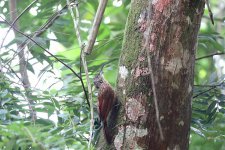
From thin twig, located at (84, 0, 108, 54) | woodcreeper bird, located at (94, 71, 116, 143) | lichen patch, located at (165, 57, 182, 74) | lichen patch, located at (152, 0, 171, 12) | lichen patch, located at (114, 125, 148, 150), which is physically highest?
lichen patch, located at (152, 0, 171, 12)

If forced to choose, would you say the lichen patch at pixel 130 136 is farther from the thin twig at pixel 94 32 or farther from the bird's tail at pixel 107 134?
the thin twig at pixel 94 32

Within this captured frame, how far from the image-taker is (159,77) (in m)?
1.59

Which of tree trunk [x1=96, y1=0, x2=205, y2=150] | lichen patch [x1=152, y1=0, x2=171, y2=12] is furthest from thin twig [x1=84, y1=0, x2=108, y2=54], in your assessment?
lichen patch [x1=152, y1=0, x2=171, y2=12]

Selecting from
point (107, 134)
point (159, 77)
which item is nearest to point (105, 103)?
point (107, 134)

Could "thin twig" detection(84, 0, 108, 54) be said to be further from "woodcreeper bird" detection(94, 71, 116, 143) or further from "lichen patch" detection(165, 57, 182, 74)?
"lichen patch" detection(165, 57, 182, 74)

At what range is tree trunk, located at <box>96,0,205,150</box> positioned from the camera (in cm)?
157

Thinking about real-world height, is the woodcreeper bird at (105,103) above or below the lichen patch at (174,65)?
below

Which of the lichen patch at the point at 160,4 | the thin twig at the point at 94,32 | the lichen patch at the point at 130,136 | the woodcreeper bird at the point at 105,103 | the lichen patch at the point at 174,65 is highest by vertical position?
the lichen patch at the point at 160,4

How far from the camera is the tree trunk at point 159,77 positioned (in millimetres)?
1568

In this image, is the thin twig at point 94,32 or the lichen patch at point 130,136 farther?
the thin twig at point 94,32

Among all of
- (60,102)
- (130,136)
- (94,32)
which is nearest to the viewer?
(130,136)

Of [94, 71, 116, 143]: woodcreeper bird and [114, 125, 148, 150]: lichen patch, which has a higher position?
[94, 71, 116, 143]: woodcreeper bird

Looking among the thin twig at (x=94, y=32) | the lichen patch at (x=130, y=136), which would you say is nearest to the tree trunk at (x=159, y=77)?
the lichen patch at (x=130, y=136)

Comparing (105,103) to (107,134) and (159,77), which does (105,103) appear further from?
(159,77)
